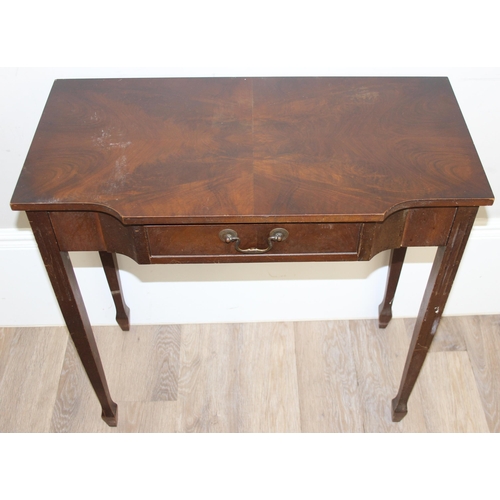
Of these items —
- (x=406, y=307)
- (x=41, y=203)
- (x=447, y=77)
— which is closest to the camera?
(x=41, y=203)

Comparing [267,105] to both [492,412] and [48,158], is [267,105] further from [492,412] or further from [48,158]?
[492,412]

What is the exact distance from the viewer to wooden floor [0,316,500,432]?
1.65 meters

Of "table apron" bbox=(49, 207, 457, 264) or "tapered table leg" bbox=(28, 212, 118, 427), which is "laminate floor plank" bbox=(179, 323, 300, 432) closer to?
"tapered table leg" bbox=(28, 212, 118, 427)

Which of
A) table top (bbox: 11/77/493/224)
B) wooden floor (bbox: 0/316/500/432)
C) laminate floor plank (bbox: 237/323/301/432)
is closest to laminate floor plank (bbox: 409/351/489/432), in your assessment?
wooden floor (bbox: 0/316/500/432)

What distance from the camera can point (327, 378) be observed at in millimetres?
1742

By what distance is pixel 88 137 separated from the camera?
119cm

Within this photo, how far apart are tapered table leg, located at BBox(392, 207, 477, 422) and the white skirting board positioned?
0.35 meters

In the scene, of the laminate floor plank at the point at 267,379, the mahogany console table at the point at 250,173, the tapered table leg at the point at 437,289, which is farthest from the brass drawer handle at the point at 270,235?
the laminate floor plank at the point at 267,379

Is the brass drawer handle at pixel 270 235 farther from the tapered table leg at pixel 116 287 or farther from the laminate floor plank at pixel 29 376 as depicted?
the laminate floor plank at pixel 29 376

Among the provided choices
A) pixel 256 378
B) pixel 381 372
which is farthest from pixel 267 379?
pixel 381 372

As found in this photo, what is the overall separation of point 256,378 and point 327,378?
7.9 inches

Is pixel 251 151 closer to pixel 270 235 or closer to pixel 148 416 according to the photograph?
pixel 270 235
